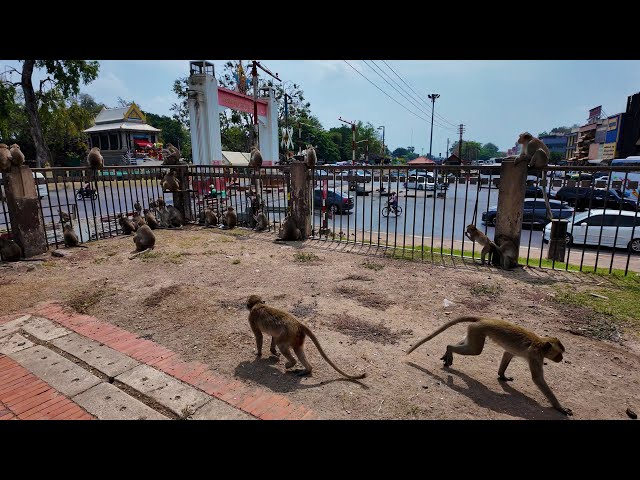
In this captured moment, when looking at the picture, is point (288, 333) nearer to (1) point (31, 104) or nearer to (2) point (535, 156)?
(2) point (535, 156)

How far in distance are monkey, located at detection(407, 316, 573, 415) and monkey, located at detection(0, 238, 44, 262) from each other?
9065mm

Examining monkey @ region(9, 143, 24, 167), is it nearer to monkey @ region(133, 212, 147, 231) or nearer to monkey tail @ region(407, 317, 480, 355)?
monkey @ region(133, 212, 147, 231)

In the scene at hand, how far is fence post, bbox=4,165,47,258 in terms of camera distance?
7906 millimetres

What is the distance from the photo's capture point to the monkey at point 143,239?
878 cm

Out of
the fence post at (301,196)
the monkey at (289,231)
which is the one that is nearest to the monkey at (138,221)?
the monkey at (289,231)

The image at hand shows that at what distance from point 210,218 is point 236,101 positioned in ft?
31.9

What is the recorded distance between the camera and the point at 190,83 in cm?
1519

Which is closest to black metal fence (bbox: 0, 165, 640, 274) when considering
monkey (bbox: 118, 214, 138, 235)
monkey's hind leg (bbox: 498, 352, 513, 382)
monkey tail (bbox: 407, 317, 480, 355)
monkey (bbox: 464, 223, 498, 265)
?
monkey (bbox: 118, 214, 138, 235)

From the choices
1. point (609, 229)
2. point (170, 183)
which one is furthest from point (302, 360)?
point (609, 229)

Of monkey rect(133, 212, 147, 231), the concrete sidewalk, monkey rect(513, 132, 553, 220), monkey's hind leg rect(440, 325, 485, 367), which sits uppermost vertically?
monkey rect(513, 132, 553, 220)

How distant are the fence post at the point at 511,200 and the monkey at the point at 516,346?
457 centimetres

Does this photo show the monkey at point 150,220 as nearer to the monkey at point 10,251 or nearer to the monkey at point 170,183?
the monkey at point 170,183

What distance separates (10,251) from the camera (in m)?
7.89

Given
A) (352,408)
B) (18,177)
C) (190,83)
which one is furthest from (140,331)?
(190,83)
